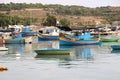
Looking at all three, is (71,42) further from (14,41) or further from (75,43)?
(14,41)

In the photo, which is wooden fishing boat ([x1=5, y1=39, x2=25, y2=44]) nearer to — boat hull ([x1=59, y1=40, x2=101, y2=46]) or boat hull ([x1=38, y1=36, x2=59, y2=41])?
boat hull ([x1=59, y1=40, x2=101, y2=46])

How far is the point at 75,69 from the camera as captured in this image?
35.0 meters

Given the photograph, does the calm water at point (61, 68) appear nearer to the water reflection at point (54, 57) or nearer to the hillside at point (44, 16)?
the water reflection at point (54, 57)

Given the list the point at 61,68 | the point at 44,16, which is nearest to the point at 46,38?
the point at 61,68

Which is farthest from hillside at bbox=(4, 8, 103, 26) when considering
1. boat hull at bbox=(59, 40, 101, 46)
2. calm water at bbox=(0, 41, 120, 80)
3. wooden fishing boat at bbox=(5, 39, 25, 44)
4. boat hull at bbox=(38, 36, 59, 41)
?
calm water at bbox=(0, 41, 120, 80)

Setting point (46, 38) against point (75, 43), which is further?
point (46, 38)

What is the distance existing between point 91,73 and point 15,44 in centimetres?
3526

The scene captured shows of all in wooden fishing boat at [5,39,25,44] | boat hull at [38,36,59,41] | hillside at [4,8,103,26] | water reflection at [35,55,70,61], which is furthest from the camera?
hillside at [4,8,103,26]

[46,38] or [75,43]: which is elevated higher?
[75,43]

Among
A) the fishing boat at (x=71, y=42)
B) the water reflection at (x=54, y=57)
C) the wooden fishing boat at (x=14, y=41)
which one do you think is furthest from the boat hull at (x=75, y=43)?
the water reflection at (x=54, y=57)

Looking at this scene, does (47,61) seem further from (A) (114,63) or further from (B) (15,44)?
(B) (15,44)

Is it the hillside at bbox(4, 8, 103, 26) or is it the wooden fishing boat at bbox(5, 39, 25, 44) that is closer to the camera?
the wooden fishing boat at bbox(5, 39, 25, 44)

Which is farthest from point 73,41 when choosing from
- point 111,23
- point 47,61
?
point 111,23

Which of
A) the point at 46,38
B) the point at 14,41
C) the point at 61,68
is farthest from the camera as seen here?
Answer: the point at 46,38
